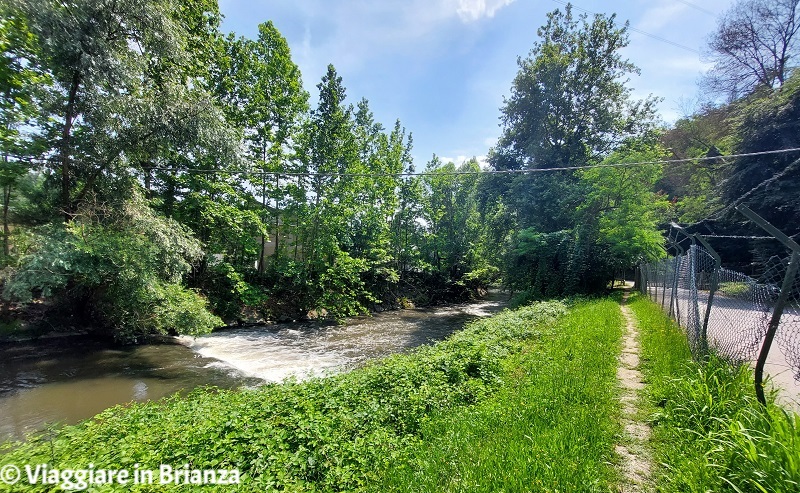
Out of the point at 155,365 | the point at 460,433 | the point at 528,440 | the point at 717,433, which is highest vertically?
the point at 717,433

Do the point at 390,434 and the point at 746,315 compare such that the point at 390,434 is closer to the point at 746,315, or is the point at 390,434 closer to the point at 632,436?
the point at 632,436

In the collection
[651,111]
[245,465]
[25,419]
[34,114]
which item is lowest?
[25,419]

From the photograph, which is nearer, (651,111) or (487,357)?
(487,357)

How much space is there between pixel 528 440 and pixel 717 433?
4.86ft

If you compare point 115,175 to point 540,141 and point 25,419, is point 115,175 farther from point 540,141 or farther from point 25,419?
point 540,141

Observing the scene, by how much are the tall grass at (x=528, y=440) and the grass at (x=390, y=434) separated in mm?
13

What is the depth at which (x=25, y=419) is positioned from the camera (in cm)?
581

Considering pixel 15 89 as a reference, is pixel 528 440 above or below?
below

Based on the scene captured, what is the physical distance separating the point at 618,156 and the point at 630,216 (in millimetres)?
4002

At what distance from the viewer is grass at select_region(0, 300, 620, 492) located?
2.77 m

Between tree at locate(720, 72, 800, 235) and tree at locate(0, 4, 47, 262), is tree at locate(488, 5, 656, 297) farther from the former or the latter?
tree at locate(0, 4, 47, 262)

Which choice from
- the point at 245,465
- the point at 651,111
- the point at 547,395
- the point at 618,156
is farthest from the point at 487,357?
the point at 651,111

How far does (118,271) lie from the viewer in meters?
8.73

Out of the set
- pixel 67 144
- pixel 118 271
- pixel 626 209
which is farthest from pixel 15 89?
pixel 626 209
